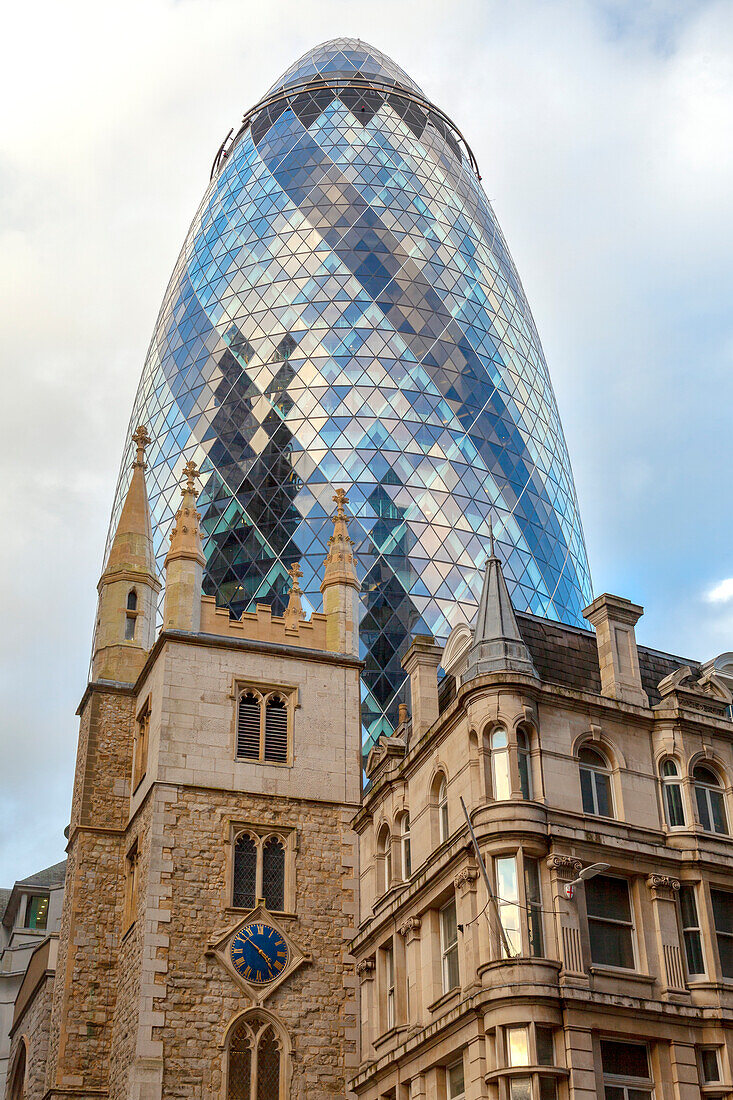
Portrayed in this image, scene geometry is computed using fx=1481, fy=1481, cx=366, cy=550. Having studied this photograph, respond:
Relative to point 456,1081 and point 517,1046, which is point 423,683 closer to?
point 456,1081

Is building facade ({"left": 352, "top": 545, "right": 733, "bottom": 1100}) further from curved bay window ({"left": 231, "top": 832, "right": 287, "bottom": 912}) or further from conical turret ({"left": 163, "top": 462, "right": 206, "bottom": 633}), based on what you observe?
conical turret ({"left": 163, "top": 462, "right": 206, "bottom": 633})

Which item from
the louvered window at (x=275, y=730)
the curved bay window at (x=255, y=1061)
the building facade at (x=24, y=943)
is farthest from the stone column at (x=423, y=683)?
the building facade at (x=24, y=943)

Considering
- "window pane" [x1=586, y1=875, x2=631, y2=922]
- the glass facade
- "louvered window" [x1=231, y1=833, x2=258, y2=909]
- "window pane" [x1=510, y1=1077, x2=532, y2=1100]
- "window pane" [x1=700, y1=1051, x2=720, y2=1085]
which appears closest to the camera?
"window pane" [x1=510, y1=1077, x2=532, y2=1100]

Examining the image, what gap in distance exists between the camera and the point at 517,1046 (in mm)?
22641

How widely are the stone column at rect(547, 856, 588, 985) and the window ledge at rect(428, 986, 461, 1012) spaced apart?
2109mm

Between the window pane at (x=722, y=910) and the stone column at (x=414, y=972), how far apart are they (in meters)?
5.23

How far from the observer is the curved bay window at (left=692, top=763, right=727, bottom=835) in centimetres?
2695

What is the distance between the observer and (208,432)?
5538 cm

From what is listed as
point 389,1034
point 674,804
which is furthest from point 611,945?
point 389,1034

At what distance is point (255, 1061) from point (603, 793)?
9.35 m

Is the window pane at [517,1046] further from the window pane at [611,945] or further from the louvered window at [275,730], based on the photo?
the louvered window at [275,730]

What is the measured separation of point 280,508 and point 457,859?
2763cm

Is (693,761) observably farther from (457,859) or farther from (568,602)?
(568,602)

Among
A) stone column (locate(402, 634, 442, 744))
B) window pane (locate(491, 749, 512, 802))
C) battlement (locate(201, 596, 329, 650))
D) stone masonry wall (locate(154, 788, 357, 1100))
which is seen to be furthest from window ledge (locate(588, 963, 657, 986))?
battlement (locate(201, 596, 329, 650))
